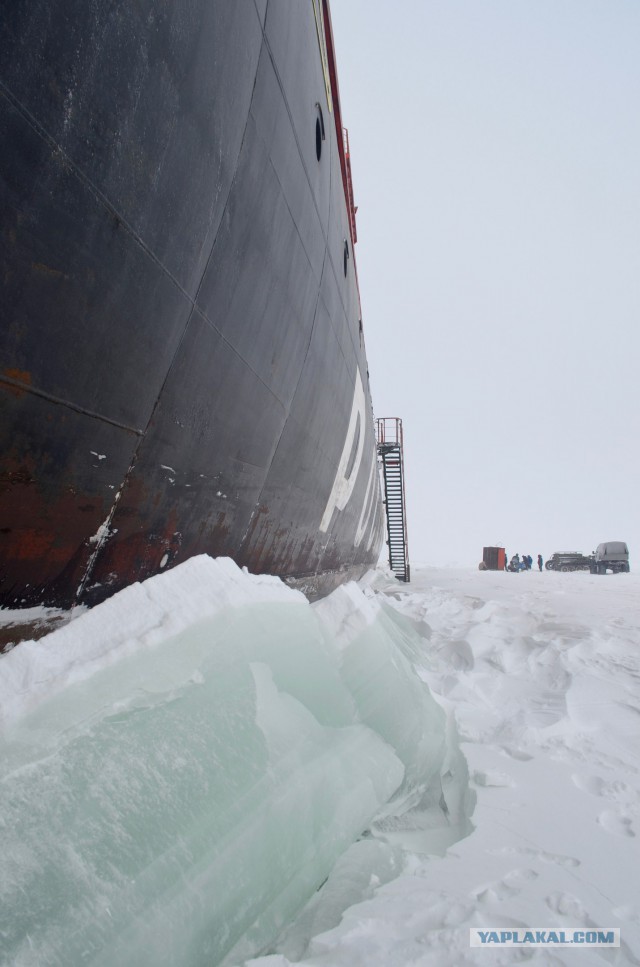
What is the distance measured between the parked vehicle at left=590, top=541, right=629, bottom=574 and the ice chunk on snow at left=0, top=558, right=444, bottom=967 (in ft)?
86.6

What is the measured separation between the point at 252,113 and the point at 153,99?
28.1 inches

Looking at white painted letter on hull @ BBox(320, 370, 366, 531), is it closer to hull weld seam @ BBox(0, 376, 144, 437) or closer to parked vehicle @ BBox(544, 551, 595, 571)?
hull weld seam @ BBox(0, 376, 144, 437)

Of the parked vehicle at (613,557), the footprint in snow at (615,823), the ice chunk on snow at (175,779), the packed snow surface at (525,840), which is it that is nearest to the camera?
the ice chunk on snow at (175,779)

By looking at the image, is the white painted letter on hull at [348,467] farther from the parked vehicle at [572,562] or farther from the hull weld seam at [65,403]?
the parked vehicle at [572,562]

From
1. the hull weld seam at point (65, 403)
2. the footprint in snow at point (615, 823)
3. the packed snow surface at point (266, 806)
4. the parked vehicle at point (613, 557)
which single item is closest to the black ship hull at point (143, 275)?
the hull weld seam at point (65, 403)

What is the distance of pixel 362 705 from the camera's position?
222 centimetres

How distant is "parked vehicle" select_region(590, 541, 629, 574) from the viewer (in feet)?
78.9

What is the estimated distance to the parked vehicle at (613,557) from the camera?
2406cm

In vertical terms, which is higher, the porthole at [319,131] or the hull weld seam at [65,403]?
the porthole at [319,131]

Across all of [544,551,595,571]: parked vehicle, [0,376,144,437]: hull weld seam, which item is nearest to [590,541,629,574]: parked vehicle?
[544,551,595,571]: parked vehicle

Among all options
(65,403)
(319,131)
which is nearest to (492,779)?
(65,403)

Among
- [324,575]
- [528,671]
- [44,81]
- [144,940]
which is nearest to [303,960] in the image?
[144,940]

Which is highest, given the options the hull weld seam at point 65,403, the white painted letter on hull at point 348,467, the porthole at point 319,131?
the porthole at point 319,131

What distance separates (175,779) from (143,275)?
4.99ft
